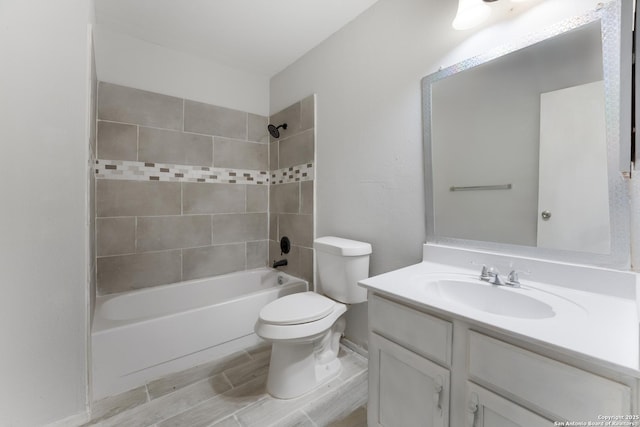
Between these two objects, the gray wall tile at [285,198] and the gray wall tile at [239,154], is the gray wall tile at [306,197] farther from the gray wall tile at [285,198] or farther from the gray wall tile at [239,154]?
the gray wall tile at [239,154]

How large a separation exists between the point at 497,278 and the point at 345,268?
0.82 m

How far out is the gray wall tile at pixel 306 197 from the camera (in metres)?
2.20

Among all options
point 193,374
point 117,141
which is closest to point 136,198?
point 117,141

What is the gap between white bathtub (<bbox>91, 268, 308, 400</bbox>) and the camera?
4.90 ft

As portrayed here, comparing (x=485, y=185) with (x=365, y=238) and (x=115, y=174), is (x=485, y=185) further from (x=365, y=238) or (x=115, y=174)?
(x=115, y=174)

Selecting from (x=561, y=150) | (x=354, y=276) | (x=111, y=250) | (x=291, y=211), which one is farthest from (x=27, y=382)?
(x=561, y=150)

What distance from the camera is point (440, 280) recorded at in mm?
1151

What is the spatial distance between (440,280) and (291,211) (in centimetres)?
154

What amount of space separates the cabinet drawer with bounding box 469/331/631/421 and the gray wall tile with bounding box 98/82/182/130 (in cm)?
249

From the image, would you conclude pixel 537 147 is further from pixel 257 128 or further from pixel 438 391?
pixel 257 128

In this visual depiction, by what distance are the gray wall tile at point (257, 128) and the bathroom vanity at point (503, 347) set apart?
2.01 meters

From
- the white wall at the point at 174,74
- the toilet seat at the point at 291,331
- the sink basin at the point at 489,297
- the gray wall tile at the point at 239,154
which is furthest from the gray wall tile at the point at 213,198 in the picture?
the sink basin at the point at 489,297

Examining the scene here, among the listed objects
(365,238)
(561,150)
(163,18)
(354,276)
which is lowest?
(354,276)

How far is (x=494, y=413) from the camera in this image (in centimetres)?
76
